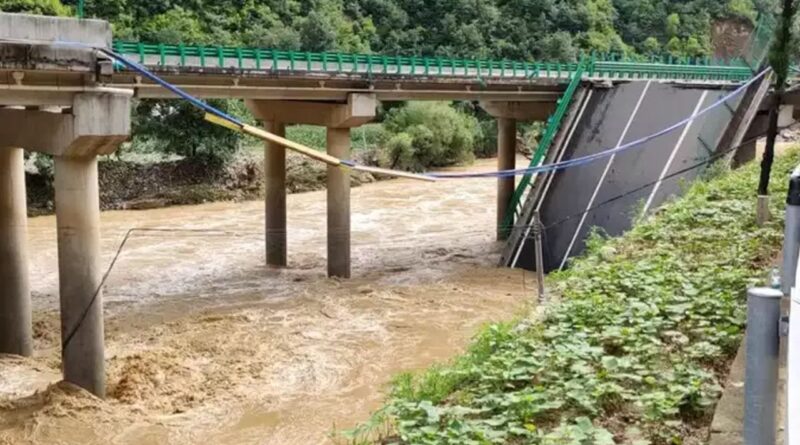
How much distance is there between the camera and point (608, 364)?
639 cm

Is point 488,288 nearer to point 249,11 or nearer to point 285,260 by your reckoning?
point 285,260

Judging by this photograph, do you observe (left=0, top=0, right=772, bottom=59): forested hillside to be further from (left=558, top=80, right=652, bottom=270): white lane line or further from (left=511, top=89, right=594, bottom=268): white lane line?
(left=558, top=80, right=652, bottom=270): white lane line

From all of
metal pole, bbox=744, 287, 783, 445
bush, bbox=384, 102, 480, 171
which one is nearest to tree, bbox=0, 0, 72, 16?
bush, bbox=384, 102, 480, 171

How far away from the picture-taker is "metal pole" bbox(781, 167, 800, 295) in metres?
3.88

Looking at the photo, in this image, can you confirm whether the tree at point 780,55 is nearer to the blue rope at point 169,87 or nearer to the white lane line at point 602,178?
the blue rope at point 169,87

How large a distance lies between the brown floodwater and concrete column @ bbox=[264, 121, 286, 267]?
1.89 ft

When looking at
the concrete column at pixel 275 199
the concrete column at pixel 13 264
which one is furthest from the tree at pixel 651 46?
the concrete column at pixel 13 264

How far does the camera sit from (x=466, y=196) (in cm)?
3838

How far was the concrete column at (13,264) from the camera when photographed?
50.1ft

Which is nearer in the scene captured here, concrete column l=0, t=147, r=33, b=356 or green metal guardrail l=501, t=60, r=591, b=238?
concrete column l=0, t=147, r=33, b=356

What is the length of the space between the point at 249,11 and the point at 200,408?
54872 millimetres

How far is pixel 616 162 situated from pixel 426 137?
976 inches

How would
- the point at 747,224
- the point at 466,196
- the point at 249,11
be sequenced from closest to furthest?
the point at 747,224 < the point at 466,196 < the point at 249,11

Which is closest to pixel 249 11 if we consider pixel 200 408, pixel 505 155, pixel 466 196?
pixel 466 196
